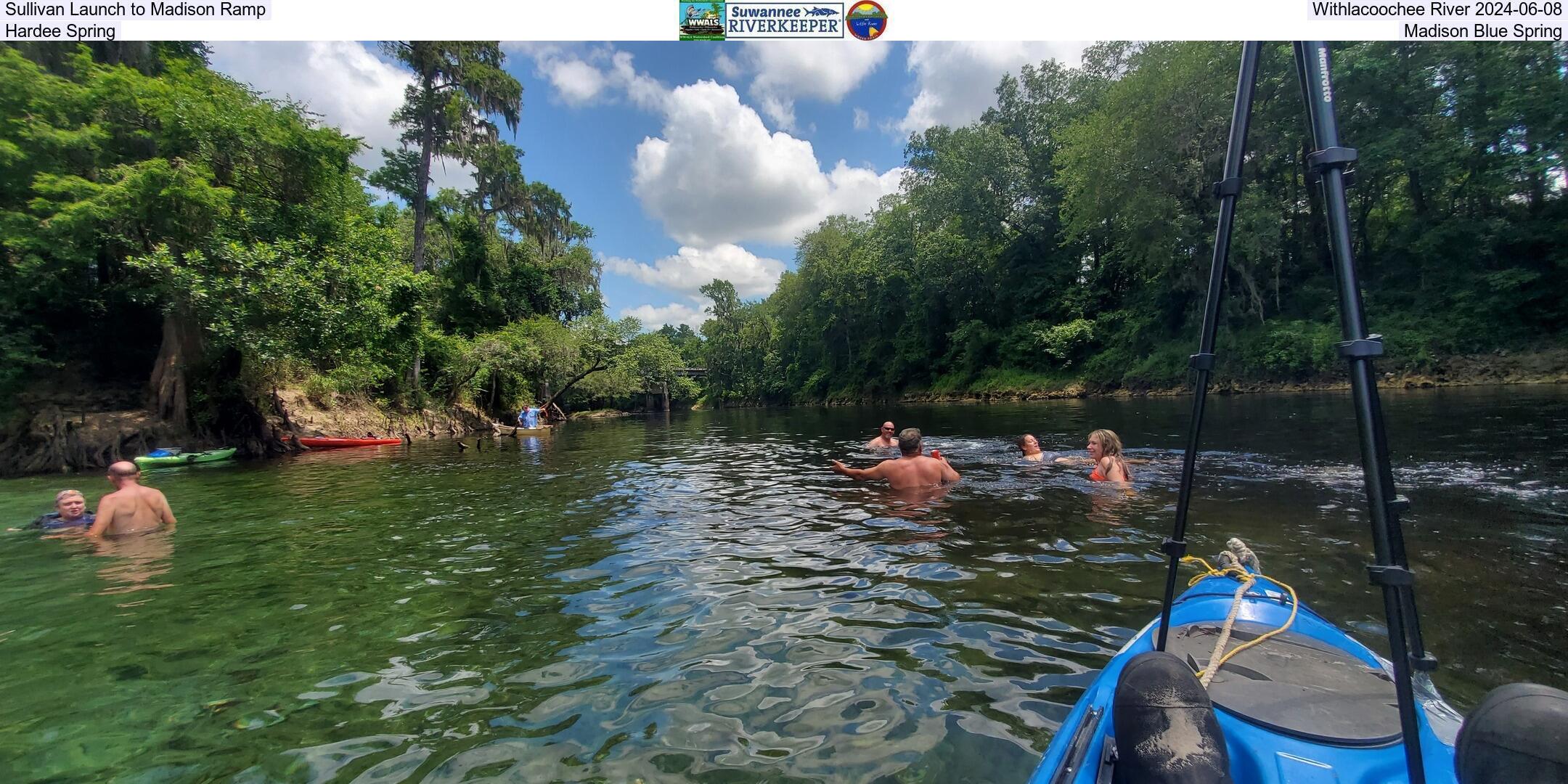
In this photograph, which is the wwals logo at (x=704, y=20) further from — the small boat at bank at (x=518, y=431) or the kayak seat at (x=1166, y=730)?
the small boat at bank at (x=518, y=431)

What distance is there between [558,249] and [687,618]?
155 feet

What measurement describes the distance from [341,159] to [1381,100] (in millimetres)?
39734

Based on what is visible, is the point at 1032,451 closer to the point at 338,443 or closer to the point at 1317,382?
the point at 1317,382

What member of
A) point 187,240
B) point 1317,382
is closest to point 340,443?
point 187,240

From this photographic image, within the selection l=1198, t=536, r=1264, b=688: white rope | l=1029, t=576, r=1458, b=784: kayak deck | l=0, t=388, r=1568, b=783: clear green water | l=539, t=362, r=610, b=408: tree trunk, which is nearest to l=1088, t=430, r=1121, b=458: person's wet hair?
l=0, t=388, r=1568, b=783: clear green water

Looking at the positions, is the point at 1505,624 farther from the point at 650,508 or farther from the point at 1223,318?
the point at 1223,318

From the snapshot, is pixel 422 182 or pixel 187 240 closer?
pixel 187 240

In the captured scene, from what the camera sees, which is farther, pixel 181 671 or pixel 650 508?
pixel 650 508

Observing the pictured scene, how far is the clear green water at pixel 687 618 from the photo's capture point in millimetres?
2785

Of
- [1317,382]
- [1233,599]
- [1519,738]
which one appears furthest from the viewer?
[1317,382]

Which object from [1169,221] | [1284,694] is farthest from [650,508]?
[1169,221]

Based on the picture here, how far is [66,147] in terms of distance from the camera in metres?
15.4

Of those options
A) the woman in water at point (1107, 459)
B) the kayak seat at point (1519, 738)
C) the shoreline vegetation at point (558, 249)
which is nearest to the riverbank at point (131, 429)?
the shoreline vegetation at point (558, 249)

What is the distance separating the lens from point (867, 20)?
7254 millimetres
